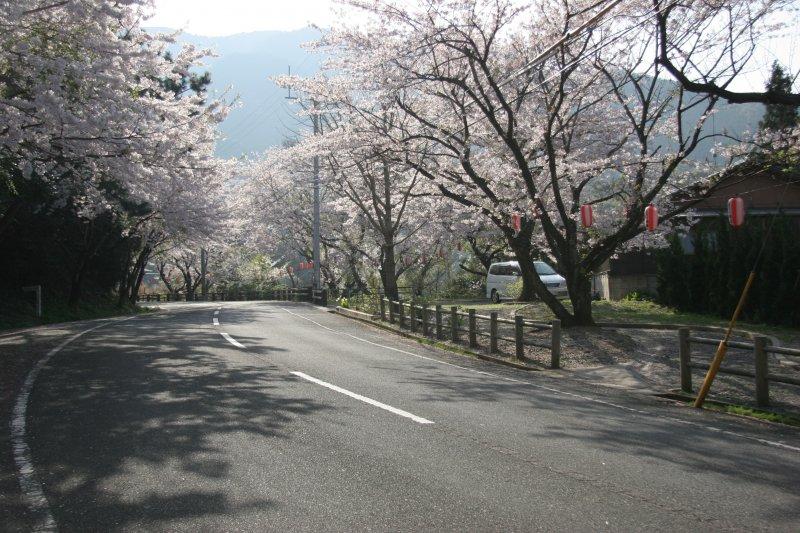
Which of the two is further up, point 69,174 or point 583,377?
point 69,174

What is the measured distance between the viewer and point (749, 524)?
465 centimetres

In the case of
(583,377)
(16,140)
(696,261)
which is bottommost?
(583,377)

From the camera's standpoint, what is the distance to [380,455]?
19.9ft

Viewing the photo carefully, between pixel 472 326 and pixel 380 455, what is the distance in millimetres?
11604

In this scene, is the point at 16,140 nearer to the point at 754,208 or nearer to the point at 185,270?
the point at 754,208

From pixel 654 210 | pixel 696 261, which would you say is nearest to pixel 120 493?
pixel 654 210

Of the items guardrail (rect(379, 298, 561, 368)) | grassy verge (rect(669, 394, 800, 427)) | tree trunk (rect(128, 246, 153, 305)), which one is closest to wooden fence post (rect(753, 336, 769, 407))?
grassy verge (rect(669, 394, 800, 427))

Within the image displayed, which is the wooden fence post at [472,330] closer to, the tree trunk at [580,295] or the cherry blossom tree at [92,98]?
the tree trunk at [580,295]

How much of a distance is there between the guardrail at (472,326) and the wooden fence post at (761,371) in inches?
187

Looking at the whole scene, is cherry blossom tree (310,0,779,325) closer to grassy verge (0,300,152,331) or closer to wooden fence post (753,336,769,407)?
wooden fence post (753,336,769,407)

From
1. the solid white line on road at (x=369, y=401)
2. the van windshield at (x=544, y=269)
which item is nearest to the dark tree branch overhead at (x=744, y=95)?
the solid white line on road at (x=369, y=401)

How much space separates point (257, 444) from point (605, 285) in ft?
95.5

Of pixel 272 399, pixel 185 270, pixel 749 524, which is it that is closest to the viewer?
pixel 749 524

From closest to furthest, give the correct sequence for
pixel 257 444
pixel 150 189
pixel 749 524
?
pixel 749 524 < pixel 257 444 < pixel 150 189
